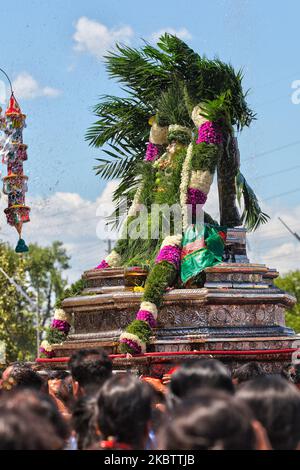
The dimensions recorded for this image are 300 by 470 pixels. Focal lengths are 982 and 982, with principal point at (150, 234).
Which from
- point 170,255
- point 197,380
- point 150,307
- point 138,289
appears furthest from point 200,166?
point 197,380

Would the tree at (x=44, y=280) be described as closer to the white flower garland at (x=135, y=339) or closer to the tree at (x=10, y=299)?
the tree at (x=10, y=299)

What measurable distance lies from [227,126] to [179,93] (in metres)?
0.94

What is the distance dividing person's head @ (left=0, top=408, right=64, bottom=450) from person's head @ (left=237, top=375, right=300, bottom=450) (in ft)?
3.40

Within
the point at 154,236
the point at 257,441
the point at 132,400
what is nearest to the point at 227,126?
the point at 154,236

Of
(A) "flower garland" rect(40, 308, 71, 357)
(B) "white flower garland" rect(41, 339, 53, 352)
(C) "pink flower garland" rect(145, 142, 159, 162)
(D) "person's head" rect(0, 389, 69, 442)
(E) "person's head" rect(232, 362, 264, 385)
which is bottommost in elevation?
(D) "person's head" rect(0, 389, 69, 442)

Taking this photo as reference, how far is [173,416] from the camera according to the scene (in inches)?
140

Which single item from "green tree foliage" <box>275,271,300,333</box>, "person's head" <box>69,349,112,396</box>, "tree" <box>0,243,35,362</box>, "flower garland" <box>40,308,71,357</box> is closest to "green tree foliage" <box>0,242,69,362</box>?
"tree" <box>0,243,35,362</box>

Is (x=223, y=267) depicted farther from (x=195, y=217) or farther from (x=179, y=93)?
(x=179, y=93)

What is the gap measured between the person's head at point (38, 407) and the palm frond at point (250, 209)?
9.76 m

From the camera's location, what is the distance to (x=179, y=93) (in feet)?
44.8

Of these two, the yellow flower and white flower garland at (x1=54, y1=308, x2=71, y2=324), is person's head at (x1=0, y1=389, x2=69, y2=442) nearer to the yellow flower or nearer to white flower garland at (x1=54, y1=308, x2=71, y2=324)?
the yellow flower

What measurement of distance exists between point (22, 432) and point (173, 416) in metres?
0.54

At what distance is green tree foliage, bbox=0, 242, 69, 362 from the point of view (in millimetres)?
40125

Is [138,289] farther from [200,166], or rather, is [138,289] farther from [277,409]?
[277,409]
